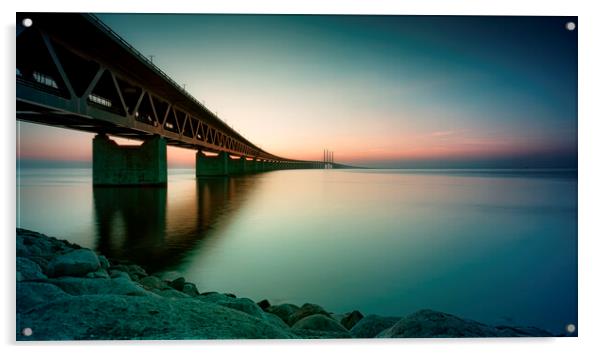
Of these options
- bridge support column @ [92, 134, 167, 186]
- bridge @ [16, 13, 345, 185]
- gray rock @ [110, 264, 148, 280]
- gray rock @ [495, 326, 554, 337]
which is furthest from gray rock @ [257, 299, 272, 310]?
bridge support column @ [92, 134, 167, 186]

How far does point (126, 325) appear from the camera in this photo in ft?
13.4

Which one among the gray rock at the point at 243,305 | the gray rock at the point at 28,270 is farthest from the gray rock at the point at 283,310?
the gray rock at the point at 28,270

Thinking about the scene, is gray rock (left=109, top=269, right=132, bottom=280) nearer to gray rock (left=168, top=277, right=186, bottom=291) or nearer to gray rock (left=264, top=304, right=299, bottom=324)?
gray rock (left=168, top=277, right=186, bottom=291)

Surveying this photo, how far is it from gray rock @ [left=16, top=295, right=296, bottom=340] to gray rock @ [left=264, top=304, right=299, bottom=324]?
2.30 ft

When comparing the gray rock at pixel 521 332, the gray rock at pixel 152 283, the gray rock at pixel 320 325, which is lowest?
the gray rock at pixel 521 332

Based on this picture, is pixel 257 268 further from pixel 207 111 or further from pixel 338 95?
pixel 207 111

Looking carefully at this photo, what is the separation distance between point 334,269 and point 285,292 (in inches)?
60.7

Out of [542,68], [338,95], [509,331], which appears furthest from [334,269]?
[542,68]

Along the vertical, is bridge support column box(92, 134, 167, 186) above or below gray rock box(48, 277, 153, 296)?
above

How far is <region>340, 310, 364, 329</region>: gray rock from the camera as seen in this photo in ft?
16.8

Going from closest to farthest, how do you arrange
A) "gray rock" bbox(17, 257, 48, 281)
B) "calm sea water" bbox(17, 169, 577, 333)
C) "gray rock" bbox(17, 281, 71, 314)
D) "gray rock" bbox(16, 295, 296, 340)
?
"gray rock" bbox(16, 295, 296, 340) → "gray rock" bbox(17, 281, 71, 314) → "gray rock" bbox(17, 257, 48, 281) → "calm sea water" bbox(17, 169, 577, 333)

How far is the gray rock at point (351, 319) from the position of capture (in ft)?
16.8

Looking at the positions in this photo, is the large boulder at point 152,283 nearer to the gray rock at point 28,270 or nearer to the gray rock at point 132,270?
the gray rock at point 132,270

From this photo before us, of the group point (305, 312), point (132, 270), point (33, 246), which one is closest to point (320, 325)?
point (305, 312)
